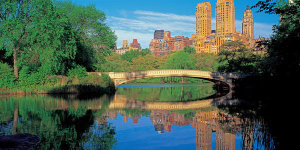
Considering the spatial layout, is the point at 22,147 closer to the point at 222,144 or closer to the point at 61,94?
the point at 222,144

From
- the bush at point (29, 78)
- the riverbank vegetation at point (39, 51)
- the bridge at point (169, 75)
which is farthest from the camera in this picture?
the bridge at point (169, 75)

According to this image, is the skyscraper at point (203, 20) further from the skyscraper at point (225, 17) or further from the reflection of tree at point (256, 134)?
the reflection of tree at point (256, 134)

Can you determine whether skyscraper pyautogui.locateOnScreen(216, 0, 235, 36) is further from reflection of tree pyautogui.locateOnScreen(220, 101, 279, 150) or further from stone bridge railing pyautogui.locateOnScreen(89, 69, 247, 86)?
reflection of tree pyautogui.locateOnScreen(220, 101, 279, 150)

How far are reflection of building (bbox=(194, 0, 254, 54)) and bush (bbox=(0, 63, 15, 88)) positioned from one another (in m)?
125

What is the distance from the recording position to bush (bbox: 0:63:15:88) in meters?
27.0

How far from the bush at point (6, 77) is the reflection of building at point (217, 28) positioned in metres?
125

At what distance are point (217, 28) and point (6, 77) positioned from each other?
467 feet

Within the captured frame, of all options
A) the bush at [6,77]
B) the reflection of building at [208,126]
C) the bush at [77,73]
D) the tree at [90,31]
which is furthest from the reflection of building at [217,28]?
the reflection of building at [208,126]

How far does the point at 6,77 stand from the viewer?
27016 mm

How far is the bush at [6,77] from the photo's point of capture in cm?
2697

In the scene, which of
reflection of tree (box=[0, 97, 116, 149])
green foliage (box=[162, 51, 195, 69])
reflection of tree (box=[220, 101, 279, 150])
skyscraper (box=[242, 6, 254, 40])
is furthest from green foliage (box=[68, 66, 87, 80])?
skyscraper (box=[242, 6, 254, 40])

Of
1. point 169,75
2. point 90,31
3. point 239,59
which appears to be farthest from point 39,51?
point 239,59

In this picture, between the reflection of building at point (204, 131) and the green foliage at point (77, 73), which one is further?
the green foliage at point (77, 73)

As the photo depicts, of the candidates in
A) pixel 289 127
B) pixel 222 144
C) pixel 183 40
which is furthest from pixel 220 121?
pixel 183 40
